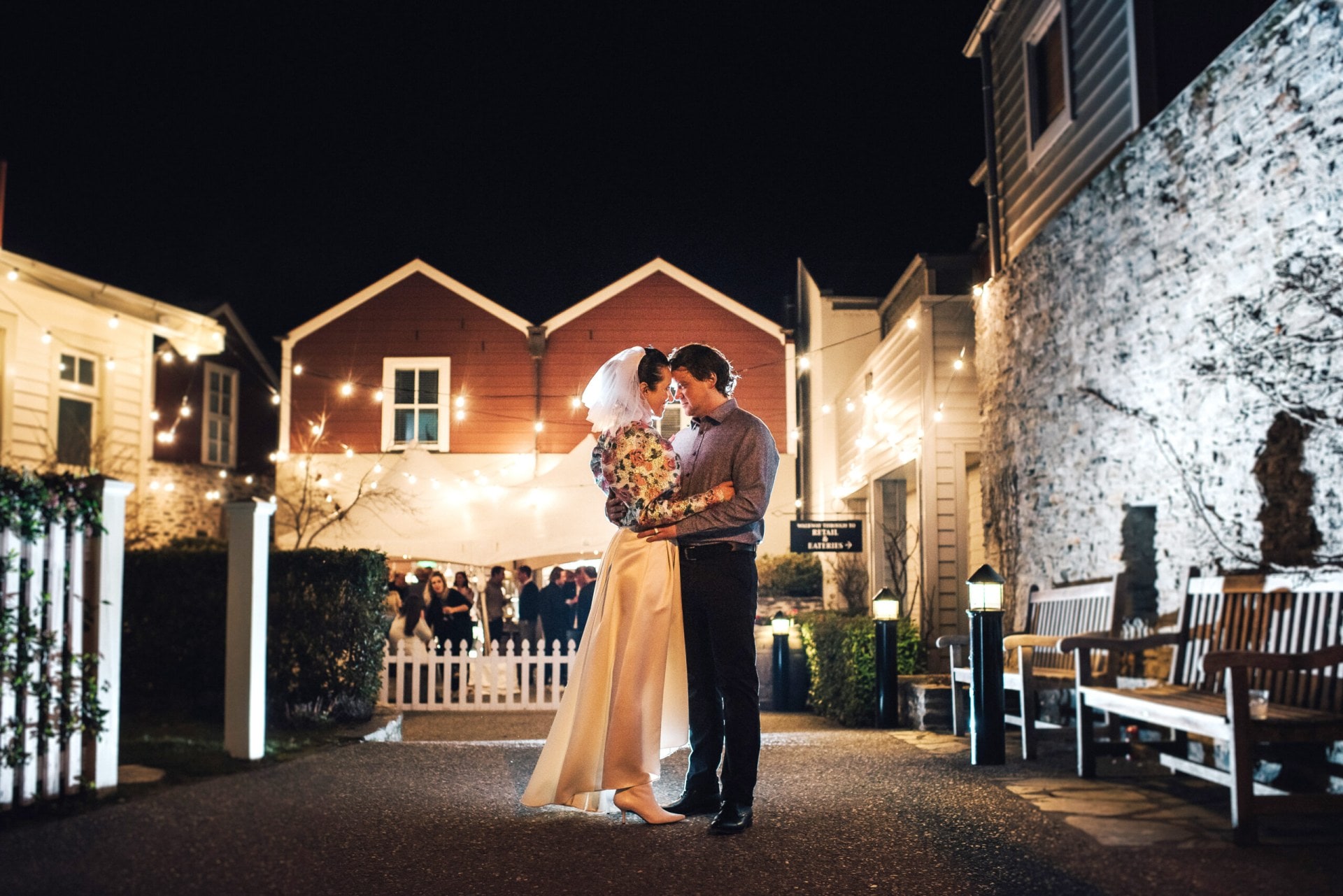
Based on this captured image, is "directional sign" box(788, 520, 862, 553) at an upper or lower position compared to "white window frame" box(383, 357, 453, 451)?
lower

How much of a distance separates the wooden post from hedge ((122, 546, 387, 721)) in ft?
7.00

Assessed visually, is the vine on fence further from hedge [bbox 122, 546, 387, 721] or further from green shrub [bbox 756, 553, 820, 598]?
green shrub [bbox 756, 553, 820, 598]

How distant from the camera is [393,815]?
4.36 meters

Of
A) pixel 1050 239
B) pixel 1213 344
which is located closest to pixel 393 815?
pixel 1213 344

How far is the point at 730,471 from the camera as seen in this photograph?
4.39 meters

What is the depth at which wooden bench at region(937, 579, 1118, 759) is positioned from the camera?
6293 millimetres

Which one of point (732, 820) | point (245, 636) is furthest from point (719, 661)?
point (245, 636)

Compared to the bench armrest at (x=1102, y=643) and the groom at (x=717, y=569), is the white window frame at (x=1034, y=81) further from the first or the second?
the groom at (x=717, y=569)

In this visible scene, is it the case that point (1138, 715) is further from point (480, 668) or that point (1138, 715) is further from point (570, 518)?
point (570, 518)

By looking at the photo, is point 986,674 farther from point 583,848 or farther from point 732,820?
point 583,848

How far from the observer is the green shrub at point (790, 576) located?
1920cm

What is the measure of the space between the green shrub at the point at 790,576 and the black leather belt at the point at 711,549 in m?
14.8

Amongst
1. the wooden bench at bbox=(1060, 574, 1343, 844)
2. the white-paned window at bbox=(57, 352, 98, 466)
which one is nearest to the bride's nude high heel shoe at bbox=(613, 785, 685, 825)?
the wooden bench at bbox=(1060, 574, 1343, 844)

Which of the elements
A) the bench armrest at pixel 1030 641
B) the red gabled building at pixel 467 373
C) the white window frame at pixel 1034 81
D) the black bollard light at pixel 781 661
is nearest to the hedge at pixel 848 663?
the black bollard light at pixel 781 661
